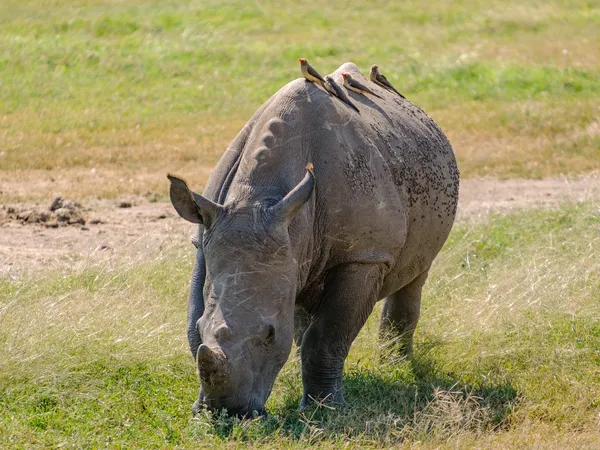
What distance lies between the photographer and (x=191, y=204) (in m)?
5.85

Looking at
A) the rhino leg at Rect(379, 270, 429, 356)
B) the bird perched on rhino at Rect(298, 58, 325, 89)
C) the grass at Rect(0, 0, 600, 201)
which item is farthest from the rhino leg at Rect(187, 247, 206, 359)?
the grass at Rect(0, 0, 600, 201)

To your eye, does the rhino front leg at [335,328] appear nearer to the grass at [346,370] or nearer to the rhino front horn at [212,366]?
the grass at [346,370]

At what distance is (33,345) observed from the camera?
6965 mm

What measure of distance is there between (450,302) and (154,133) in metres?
8.44

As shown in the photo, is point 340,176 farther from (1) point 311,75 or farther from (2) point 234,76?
(2) point 234,76

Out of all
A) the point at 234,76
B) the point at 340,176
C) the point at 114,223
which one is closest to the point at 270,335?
the point at 340,176

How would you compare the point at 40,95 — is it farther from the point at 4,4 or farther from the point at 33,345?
the point at 33,345

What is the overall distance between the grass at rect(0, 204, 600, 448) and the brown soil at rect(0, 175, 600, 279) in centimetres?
78

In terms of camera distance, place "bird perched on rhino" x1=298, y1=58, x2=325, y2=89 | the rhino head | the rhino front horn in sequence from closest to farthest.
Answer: the rhino front horn, the rhino head, "bird perched on rhino" x1=298, y1=58, x2=325, y2=89

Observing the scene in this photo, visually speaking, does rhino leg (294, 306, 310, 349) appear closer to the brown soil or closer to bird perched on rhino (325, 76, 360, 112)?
bird perched on rhino (325, 76, 360, 112)

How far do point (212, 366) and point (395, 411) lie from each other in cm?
181

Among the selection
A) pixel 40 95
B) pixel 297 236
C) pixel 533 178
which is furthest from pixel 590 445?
pixel 40 95

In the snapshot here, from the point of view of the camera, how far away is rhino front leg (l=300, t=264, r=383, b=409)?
6.60 m

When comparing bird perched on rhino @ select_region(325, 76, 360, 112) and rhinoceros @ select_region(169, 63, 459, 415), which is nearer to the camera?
rhinoceros @ select_region(169, 63, 459, 415)
